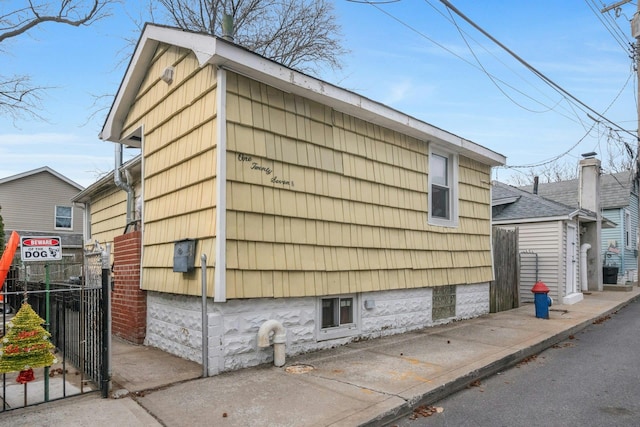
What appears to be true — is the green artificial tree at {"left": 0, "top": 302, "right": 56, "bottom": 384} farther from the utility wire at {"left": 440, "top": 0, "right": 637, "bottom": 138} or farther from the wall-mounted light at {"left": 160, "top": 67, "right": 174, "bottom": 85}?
the utility wire at {"left": 440, "top": 0, "right": 637, "bottom": 138}

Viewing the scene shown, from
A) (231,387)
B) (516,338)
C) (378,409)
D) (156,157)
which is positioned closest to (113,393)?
(231,387)

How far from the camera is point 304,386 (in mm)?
4688

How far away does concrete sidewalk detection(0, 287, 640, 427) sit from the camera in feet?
12.6

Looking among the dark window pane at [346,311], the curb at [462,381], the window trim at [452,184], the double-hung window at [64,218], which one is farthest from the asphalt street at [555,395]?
the double-hung window at [64,218]

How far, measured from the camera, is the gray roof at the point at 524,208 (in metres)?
13.5

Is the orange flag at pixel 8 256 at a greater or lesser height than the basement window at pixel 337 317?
greater

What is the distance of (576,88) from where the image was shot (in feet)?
40.7

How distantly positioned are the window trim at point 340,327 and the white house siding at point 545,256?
25.9 ft

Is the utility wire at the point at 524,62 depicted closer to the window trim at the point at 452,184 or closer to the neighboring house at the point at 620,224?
the window trim at the point at 452,184

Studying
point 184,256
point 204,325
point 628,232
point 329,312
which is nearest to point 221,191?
point 184,256

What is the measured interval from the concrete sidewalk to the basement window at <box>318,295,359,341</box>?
273 mm

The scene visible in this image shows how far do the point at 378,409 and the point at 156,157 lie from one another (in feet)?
16.5

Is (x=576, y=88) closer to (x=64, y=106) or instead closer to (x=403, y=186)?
(x=403, y=186)

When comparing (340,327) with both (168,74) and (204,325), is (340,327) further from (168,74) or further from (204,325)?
(168,74)
